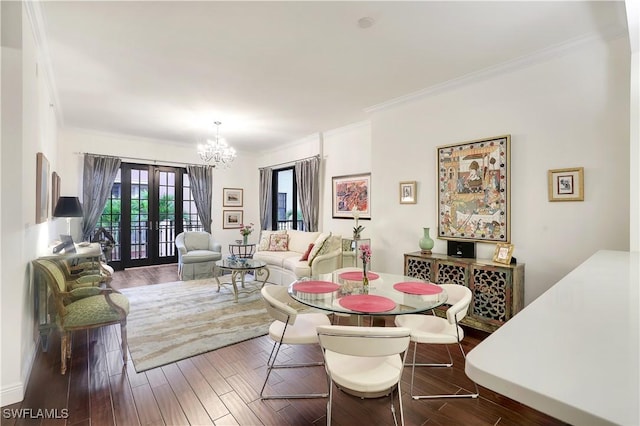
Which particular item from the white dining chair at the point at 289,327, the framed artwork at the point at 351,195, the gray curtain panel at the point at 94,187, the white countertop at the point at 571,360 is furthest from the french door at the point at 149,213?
the white countertop at the point at 571,360

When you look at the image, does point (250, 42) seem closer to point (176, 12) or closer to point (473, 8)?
point (176, 12)

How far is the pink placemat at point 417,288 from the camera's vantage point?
2414 mm

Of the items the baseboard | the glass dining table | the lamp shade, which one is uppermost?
the lamp shade

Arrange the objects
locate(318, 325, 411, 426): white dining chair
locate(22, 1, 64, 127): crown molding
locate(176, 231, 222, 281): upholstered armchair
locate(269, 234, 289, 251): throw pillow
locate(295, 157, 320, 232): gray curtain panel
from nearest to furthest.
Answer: locate(318, 325, 411, 426): white dining chair < locate(22, 1, 64, 127): crown molding < locate(176, 231, 222, 281): upholstered armchair < locate(269, 234, 289, 251): throw pillow < locate(295, 157, 320, 232): gray curtain panel

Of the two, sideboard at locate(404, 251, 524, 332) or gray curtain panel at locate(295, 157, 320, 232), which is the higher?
gray curtain panel at locate(295, 157, 320, 232)

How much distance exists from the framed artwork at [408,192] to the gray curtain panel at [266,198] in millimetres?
4173

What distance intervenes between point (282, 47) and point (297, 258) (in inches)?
132

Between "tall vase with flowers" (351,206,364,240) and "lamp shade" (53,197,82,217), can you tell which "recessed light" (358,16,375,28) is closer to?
"tall vase with flowers" (351,206,364,240)

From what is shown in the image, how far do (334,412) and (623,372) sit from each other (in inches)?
69.5

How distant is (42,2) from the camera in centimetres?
232

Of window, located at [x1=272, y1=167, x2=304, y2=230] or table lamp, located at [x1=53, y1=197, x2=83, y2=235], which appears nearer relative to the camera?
table lamp, located at [x1=53, y1=197, x2=83, y2=235]

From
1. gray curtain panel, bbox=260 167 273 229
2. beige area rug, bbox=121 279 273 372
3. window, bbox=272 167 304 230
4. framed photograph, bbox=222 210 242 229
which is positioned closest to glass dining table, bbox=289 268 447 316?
beige area rug, bbox=121 279 273 372

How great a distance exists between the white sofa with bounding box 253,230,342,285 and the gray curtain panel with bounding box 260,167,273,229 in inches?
56.4

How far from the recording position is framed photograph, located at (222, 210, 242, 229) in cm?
773
